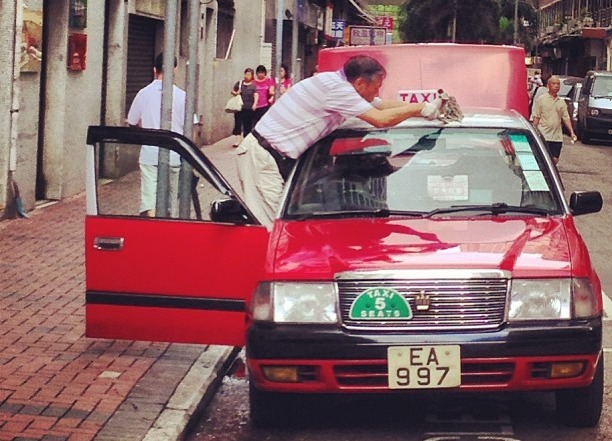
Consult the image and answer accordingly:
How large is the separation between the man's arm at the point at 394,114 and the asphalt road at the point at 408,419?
1.55 metres

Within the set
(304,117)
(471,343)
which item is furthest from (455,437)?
(304,117)

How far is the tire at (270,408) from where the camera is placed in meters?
6.46

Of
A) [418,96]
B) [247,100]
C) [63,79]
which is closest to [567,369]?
[418,96]

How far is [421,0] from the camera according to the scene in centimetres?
7475

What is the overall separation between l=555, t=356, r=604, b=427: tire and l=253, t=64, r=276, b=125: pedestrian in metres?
19.5

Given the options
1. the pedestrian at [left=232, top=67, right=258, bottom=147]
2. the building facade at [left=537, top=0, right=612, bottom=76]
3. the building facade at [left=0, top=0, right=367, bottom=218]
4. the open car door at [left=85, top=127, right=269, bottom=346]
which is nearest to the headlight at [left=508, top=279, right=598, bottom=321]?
the open car door at [left=85, top=127, right=269, bottom=346]

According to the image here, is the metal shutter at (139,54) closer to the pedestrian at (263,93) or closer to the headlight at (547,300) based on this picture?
the pedestrian at (263,93)

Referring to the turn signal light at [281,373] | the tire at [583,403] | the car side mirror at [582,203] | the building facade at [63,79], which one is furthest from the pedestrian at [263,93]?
the turn signal light at [281,373]

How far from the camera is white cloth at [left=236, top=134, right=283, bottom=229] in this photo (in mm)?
8141

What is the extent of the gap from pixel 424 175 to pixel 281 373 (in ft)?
5.24

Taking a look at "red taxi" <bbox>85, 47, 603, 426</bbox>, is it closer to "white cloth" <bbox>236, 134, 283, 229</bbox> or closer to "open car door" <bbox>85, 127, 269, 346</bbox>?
"open car door" <bbox>85, 127, 269, 346</bbox>

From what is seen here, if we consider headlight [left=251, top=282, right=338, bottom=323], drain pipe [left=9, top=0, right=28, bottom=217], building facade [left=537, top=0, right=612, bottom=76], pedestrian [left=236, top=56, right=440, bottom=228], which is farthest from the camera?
building facade [left=537, top=0, right=612, bottom=76]

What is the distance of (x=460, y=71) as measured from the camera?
43.7ft

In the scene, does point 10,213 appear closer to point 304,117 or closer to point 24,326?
point 24,326
